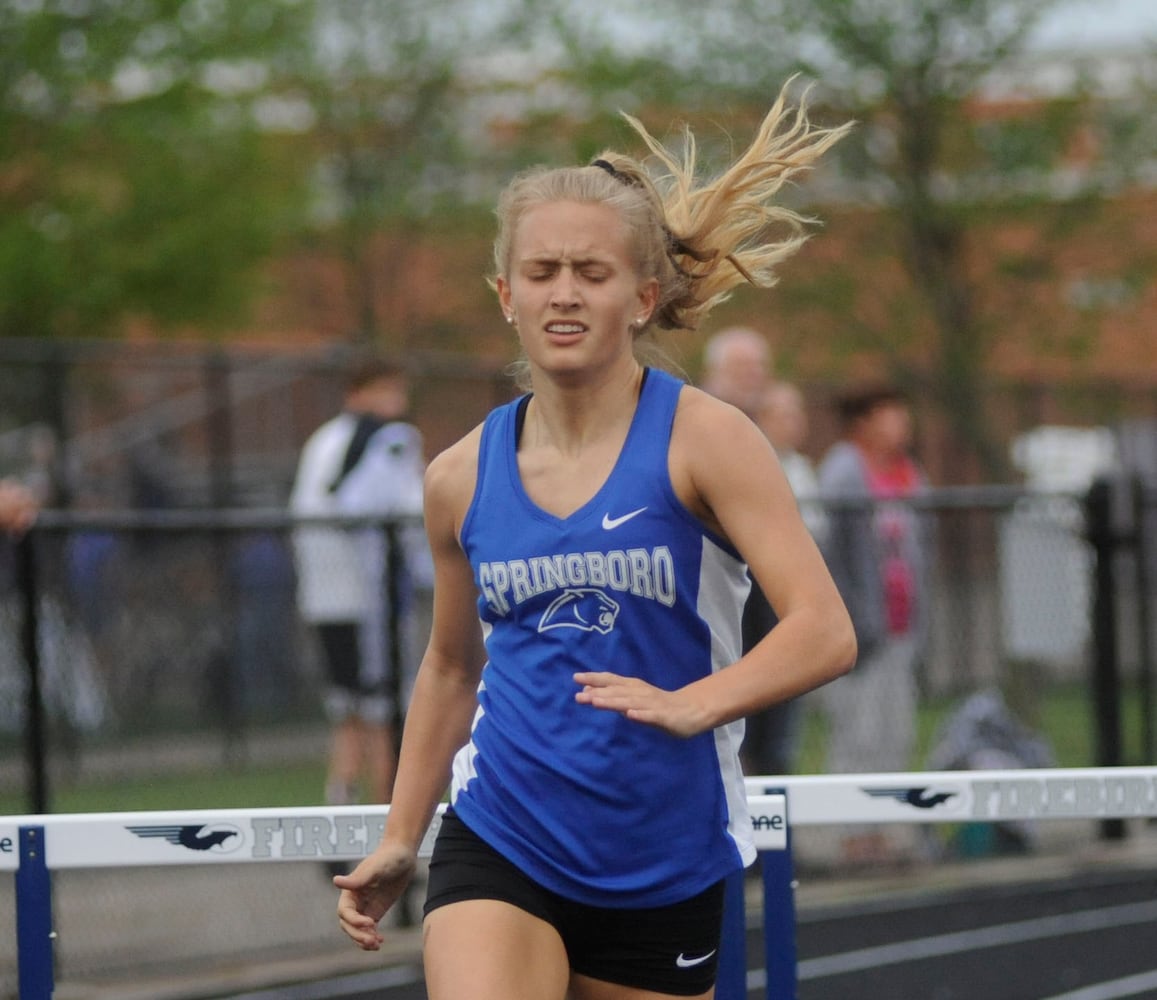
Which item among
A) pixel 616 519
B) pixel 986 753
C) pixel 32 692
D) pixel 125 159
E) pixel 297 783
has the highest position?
pixel 125 159

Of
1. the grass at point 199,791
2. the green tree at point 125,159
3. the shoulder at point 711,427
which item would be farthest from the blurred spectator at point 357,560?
the green tree at point 125,159

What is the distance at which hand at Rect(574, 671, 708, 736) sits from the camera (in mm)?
2822

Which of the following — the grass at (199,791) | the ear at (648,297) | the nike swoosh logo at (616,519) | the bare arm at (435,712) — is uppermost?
the ear at (648,297)

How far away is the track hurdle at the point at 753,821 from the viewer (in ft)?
12.8

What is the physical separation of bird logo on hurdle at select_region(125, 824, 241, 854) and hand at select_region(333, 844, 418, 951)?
0.64m

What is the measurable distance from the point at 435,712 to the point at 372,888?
314 millimetres

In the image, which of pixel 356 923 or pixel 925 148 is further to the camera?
pixel 925 148

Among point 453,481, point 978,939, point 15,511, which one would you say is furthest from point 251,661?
point 453,481

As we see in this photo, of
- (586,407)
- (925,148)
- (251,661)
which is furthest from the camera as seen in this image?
(925,148)

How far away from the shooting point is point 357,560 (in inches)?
349

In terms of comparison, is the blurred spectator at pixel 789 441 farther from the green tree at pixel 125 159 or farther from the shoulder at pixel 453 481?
the green tree at pixel 125 159

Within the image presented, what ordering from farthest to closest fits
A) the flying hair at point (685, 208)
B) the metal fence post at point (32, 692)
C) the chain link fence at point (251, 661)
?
1. the chain link fence at point (251, 661)
2. the metal fence post at point (32, 692)
3. the flying hair at point (685, 208)

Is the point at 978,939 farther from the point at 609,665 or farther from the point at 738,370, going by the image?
the point at 609,665

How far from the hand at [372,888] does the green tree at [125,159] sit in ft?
46.1
